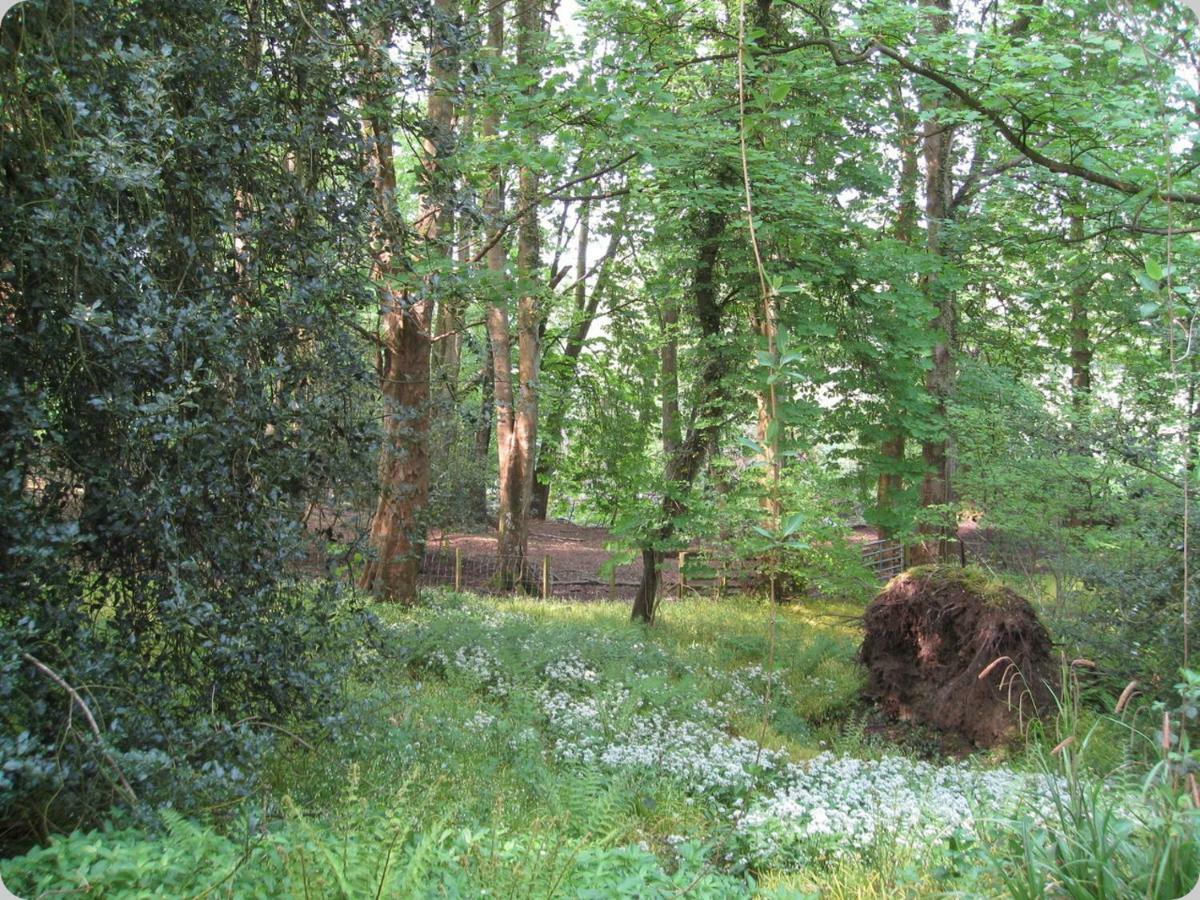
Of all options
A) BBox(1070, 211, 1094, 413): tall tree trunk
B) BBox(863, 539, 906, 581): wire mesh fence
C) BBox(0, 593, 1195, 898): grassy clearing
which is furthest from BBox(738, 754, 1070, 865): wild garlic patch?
BBox(863, 539, 906, 581): wire mesh fence

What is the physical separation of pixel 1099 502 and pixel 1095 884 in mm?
6841

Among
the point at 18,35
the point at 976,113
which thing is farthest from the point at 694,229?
the point at 18,35

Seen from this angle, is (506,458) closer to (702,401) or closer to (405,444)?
(702,401)

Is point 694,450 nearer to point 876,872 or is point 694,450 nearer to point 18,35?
point 876,872

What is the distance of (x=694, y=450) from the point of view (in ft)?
37.6

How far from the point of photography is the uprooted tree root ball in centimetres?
786

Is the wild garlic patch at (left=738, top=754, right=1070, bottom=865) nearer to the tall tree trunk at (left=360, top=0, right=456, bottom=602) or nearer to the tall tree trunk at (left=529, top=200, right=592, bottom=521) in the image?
the tall tree trunk at (left=360, top=0, right=456, bottom=602)

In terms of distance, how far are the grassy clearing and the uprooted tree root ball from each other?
0.56 meters

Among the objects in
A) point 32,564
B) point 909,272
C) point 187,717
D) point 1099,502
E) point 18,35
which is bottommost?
point 187,717

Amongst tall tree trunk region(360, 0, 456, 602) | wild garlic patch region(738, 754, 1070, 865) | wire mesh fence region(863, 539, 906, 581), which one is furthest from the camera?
wire mesh fence region(863, 539, 906, 581)

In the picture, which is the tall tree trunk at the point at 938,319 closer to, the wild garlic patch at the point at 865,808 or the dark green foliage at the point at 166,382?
the wild garlic patch at the point at 865,808

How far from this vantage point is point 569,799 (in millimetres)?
4203

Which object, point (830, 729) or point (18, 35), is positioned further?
point (830, 729)

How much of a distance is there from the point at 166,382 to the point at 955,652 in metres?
7.53
